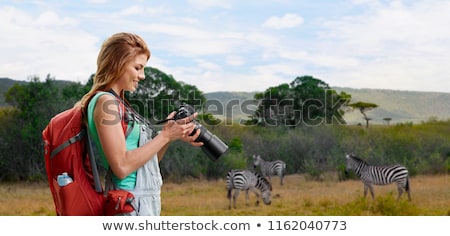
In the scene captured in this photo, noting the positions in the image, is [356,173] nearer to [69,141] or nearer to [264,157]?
[264,157]

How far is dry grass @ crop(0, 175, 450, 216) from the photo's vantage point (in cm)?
874

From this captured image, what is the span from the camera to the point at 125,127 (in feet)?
5.49

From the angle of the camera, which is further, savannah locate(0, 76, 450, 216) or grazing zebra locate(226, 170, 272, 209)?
savannah locate(0, 76, 450, 216)

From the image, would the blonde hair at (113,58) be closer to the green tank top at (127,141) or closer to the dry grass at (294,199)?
the green tank top at (127,141)

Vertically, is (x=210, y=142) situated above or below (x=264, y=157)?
above

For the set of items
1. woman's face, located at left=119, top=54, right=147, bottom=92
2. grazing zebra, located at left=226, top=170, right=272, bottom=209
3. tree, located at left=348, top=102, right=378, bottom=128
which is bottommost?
grazing zebra, located at left=226, top=170, right=272, bottom=209

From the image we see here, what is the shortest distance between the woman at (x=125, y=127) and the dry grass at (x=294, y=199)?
694 cm

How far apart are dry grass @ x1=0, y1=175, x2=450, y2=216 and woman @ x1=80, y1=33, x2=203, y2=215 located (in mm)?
6945

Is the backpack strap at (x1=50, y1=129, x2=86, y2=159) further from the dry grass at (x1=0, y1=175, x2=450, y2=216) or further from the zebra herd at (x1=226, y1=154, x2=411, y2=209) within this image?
the zebra herd at (x1=226, y1=154, x2=411, y2=209)

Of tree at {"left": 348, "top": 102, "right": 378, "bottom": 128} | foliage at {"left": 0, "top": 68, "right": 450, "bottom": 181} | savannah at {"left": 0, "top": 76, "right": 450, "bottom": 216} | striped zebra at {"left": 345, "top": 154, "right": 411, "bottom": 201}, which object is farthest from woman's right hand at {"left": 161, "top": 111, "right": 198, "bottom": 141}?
tree at {"left": 348, "top": 102, "right": 378, "bottom": 128}

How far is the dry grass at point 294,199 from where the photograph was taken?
8743 millimetres

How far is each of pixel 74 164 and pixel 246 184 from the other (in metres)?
7.80

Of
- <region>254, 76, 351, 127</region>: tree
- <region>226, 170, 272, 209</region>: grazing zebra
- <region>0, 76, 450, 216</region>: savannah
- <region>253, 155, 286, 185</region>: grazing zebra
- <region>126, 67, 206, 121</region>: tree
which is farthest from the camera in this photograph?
<region>254, 76, 351, 127</region>: tree

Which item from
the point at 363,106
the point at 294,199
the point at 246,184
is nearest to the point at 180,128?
the point at 246,184
